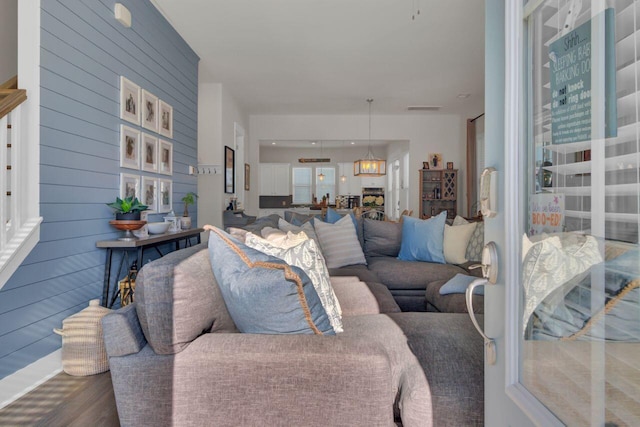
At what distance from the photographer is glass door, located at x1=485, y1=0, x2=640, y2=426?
1.77 feet

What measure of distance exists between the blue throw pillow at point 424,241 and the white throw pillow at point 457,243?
6cm

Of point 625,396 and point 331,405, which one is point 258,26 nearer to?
point 331,405

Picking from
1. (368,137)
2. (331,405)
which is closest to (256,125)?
(368,137)

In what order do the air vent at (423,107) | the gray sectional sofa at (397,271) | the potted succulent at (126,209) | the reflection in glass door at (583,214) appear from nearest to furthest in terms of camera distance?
the reflection in glass door at (583,214)
the potted succulent at (126,209)
the gray sectional sofa at (397,271)
the air vent at (423,107)

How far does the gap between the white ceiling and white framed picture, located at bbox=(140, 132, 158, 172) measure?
133 centimetres

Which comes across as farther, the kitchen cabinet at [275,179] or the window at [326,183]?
the window at [326,183]

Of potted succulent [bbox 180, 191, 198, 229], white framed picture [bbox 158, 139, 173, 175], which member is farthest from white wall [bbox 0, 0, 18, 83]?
potted succulent [bbox 180, 191, 198, 229]

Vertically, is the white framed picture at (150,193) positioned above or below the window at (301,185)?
below

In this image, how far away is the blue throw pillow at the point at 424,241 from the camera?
13.4ft

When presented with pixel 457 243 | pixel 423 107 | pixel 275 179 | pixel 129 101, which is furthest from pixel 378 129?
pixel 129 101

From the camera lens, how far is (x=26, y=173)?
8.02 ft

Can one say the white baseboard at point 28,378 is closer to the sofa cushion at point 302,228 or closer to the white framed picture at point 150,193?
the white framed picture at point 150,193

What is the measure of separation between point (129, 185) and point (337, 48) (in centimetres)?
294

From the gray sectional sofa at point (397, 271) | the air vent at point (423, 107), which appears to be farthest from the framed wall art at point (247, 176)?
the gray sectional sofa at point (397, 271)
